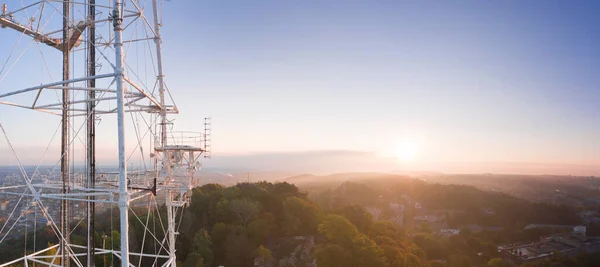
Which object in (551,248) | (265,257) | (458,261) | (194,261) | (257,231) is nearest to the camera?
(194,261)

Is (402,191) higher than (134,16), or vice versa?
(134,16)

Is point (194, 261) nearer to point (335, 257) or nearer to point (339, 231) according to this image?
point (335, 257)

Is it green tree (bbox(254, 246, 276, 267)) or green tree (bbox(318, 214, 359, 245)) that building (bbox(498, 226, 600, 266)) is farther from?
green tree (bbox(254, 246, 276, 267))

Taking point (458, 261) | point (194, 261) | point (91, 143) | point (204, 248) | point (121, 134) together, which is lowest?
point (458, 261)

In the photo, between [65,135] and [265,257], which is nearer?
[65,135]

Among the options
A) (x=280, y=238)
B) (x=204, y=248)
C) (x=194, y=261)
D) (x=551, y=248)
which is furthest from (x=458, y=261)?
(x=194, y=261)

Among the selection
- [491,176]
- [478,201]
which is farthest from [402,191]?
[491,176]

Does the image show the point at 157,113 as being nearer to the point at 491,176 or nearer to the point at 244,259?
the point at 244,259

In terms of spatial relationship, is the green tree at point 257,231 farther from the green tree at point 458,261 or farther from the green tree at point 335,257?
the green tree at point 458,261

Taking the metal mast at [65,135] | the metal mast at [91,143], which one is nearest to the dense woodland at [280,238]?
the metal mast at [65,135]
